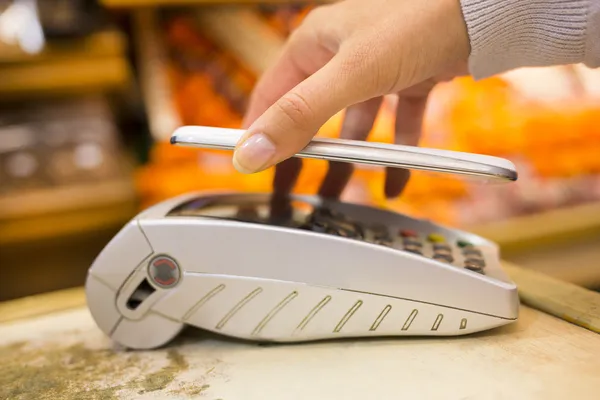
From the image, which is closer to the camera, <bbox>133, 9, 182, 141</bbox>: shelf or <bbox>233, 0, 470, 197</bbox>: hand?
<bbox>233, 0, 470, 197</bbox>: hand

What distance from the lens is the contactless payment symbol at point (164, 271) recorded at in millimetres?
480

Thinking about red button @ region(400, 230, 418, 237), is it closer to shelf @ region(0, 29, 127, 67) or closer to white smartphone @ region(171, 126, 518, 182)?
white smartphone @ region(171, 126, 518, 182)

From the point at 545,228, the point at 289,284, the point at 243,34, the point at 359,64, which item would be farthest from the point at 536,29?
the point at 243,34

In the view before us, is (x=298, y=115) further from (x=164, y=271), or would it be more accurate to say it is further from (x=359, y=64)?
(x=164, y=271)

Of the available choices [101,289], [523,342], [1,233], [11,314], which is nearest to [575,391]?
[523,342]

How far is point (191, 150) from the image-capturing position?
114cm

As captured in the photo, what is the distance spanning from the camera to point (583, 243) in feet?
3.89

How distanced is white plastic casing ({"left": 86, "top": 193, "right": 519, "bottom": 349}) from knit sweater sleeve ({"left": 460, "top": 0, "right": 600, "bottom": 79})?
182 mm

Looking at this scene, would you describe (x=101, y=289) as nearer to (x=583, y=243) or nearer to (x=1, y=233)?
(x=1, y=233)

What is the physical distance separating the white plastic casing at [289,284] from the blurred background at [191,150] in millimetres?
550

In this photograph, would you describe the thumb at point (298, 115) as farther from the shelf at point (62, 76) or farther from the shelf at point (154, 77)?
the shelf at point (62, 76)

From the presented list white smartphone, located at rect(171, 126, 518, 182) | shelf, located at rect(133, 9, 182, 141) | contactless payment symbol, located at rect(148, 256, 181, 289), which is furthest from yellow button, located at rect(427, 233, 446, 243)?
shelf, located at rect(133, 9, 182, 141)

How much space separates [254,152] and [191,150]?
0.73 m

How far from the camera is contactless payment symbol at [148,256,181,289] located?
0.48 meters
